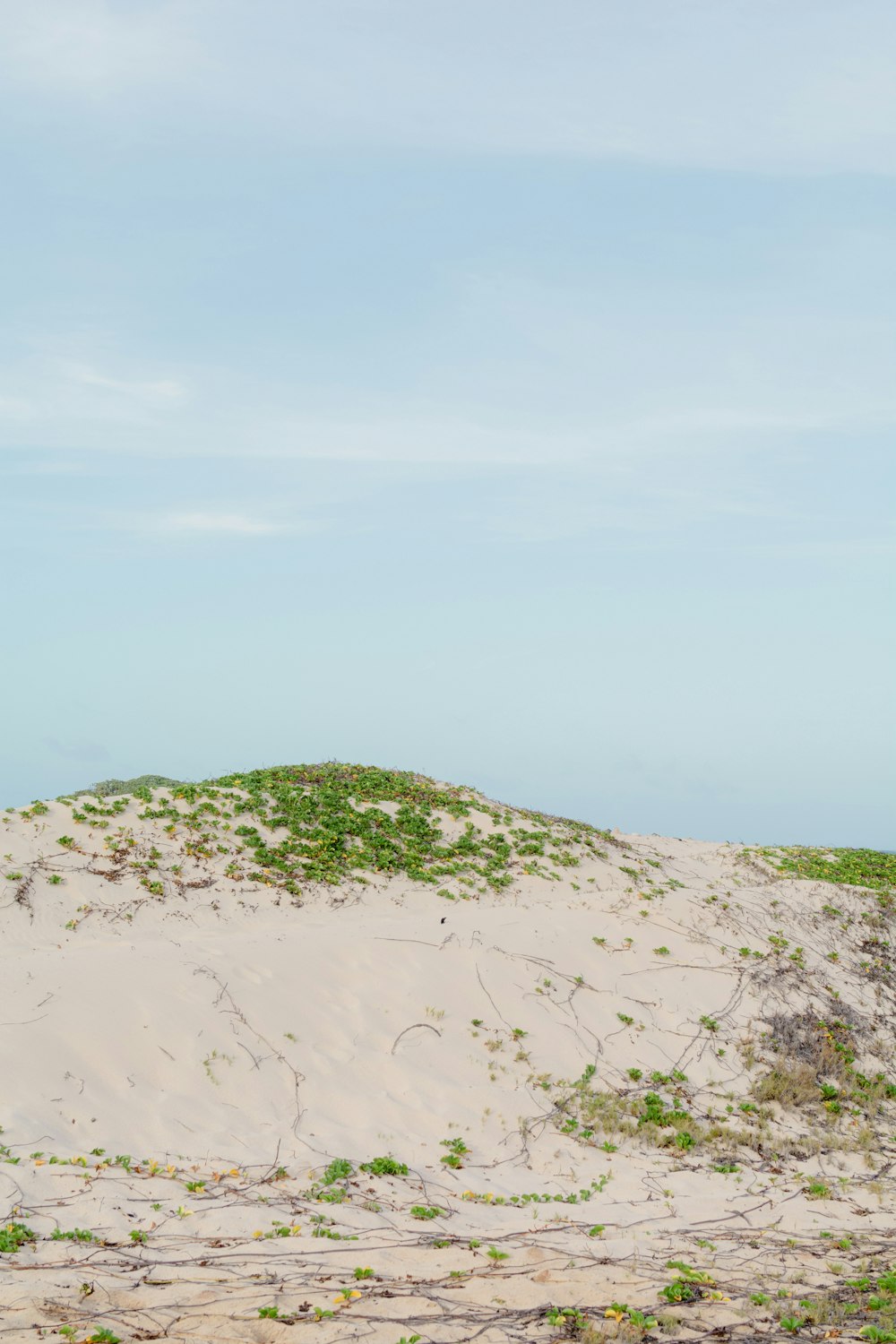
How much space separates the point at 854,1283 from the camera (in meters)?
7.45

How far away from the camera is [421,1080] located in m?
12.1

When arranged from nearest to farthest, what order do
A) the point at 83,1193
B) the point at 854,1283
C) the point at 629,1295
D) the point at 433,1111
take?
the point at 629,1295 < the point at 854,1283 < the point at 83,1193 < the point at 433,1111

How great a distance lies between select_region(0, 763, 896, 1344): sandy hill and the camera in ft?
23.0

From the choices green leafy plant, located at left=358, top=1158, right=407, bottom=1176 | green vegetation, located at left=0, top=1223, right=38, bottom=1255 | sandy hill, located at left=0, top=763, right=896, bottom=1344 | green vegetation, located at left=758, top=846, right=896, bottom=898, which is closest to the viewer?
sandy hill, located at left=0, top=763, right=896, bottom=1344

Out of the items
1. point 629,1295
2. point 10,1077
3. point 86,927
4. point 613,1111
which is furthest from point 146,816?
point 629,1295

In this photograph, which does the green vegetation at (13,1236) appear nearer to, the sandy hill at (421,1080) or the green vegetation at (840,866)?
the sandy hill at (421,1080)

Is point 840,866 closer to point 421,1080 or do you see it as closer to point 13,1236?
point 421,1080

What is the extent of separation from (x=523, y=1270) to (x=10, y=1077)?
616 cm

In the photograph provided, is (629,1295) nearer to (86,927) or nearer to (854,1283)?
(854,1283)

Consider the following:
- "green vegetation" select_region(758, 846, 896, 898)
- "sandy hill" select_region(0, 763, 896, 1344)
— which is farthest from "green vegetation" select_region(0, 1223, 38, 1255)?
→ "green vegetation" select_region(758, 846, 896, 898)

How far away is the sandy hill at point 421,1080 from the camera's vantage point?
23.0ft

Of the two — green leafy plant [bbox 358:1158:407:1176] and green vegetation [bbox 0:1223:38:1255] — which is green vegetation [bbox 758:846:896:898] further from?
green vegetation [bbox 0:1223:38:1255]

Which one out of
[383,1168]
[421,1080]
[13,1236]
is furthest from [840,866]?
[13,1236]

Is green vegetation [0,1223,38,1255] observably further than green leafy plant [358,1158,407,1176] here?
No
